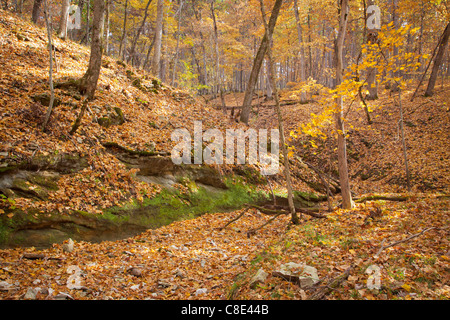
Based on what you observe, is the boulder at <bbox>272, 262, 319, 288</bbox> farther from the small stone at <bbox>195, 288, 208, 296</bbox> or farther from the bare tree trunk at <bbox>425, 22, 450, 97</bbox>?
the bare tree trunk at <bbox>425, 22, 450, 97</bbox>

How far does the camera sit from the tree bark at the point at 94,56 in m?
7.55

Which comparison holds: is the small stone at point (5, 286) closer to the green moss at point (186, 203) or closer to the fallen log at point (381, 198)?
the green moss at point (186, 203)

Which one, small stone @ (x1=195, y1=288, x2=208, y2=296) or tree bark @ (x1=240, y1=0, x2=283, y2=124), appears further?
tree bark @ (x1=240, y1=0, x2=283, y2=124)

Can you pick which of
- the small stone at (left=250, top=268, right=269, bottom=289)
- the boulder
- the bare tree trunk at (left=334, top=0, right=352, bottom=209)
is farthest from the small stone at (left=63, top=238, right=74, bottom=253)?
the bare tree trunk at (left=334, top=0, right=352, bottom=209)

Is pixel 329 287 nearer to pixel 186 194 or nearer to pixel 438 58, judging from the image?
pixel 186 194

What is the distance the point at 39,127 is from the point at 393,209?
354 inches

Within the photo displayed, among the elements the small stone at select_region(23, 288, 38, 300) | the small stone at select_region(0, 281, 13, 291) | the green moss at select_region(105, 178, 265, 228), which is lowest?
the small stone at select_region(23, 288, 38, 300)

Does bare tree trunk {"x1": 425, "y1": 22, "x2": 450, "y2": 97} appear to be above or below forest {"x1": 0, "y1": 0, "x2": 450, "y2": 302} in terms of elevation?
above

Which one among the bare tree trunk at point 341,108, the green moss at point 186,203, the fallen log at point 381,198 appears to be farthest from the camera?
the fallen log at point 381,198

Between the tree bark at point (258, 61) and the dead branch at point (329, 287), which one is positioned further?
the tree bark at point (258, 61)

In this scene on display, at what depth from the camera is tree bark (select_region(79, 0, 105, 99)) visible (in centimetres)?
755

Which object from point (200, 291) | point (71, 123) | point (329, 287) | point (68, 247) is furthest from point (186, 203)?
point (329, 287)

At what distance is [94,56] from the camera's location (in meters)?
7.55

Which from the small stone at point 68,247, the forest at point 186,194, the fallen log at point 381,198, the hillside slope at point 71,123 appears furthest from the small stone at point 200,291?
the fallen log at point 381,198
